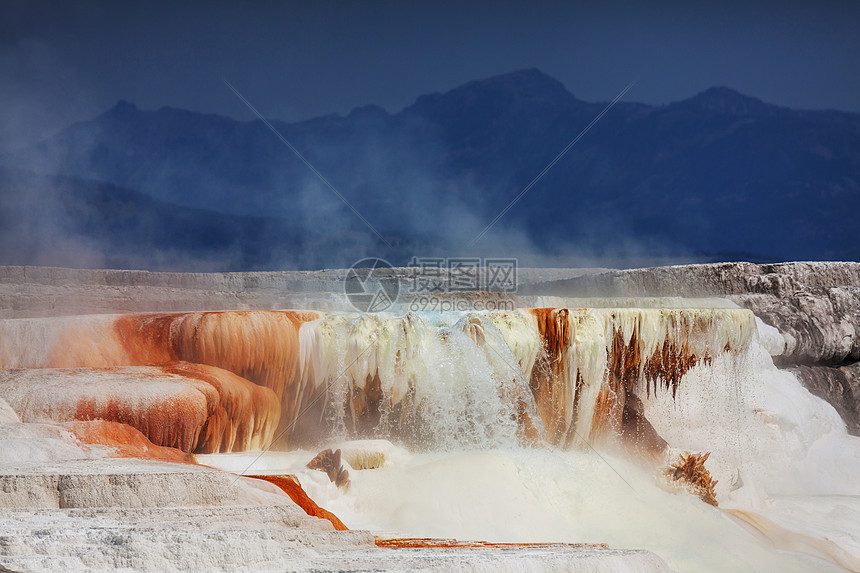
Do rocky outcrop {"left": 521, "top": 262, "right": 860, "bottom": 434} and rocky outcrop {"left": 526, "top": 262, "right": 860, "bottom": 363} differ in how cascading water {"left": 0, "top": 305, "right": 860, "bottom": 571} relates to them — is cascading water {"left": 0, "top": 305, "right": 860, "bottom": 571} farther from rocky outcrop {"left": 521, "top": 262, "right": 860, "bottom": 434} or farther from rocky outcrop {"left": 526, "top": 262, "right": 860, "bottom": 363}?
rocky outcrop {"left": 526, "top": 262, "right": 860, "bottom": 363}

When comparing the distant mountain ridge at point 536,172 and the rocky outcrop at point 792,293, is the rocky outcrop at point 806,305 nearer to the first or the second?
the rocky outcrop at point 792,293

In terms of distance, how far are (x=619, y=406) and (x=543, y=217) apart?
1862cm

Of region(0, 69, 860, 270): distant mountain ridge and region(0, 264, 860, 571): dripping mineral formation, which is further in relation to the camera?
region(0, 69, 860, 270): distant mountain ridge

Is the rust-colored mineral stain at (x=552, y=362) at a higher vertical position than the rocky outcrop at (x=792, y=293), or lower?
lower

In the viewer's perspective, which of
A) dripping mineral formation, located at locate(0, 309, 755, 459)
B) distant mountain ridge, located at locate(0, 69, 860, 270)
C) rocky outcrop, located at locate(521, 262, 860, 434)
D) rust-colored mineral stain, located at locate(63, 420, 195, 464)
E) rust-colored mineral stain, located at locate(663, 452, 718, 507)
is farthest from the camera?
distant mountain ridge, located at locate(0, 69, 860, 270)

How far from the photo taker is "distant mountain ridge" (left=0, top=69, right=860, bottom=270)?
20.9 meters

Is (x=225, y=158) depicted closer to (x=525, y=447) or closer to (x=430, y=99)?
(x=430, y=99)

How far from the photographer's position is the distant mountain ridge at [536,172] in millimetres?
20875

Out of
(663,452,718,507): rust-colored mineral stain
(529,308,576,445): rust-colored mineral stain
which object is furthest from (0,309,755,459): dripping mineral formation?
(663,452,718,507): rust-colored mineral stain

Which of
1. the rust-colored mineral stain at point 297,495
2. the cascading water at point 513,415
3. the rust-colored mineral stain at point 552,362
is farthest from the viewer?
the rust-colored mineral stain at point 552,362

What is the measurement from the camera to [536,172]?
24.6 metres

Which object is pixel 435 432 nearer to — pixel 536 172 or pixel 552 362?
pixel 552 362

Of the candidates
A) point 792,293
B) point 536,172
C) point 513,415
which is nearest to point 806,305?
point 792,293

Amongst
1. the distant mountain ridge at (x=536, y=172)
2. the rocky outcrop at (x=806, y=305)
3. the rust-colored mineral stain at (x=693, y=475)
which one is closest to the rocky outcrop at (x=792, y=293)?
the rocky outcrop at (x=806, y=305)
